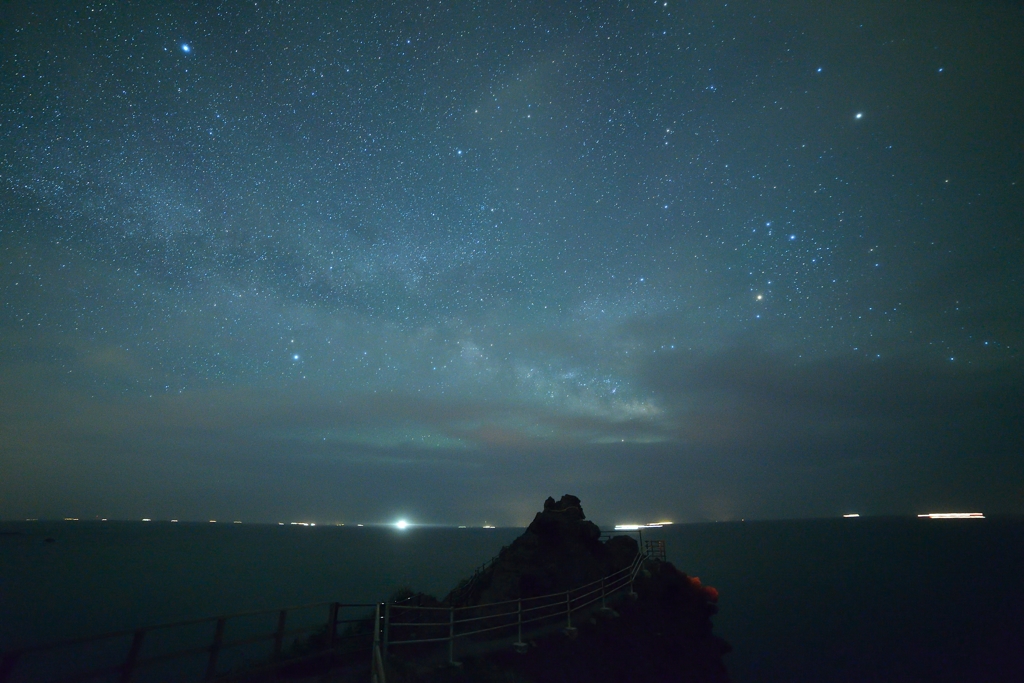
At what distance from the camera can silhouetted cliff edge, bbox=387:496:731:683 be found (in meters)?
12.4

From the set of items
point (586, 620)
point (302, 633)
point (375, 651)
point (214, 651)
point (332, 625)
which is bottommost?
point (302, 633)

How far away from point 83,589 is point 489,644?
9910cm

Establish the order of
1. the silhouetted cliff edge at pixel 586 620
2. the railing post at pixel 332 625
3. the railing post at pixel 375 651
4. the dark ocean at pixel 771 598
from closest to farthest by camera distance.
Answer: the railing post at pixel 375 651
the railing post at pixel 332 625
the silhouetted cliff edge at pixel 586 620
the dark ocean at pixel 771 598

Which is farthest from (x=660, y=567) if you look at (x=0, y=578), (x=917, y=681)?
(x=0, y=578)

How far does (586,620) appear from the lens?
1677 centimetres

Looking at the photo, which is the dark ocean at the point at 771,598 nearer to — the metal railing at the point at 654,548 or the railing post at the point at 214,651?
the metal railing at the point at 654,548

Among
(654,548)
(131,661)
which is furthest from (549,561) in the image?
(131,661)

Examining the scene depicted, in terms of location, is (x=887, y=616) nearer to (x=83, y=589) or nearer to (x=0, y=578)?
(x=83, y=589)

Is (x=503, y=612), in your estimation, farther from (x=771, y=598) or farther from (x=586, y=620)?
(x=771, y=598)

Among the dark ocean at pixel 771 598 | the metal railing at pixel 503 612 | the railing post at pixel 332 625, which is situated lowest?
the dark ocean at pixel 771 598

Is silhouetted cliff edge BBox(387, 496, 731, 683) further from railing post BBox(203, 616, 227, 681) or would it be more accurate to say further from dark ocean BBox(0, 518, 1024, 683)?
dark ocean BBox(0, 518, 1024, 683)

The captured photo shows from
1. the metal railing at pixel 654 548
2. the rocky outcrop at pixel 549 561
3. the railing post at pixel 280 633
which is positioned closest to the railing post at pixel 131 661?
the railing post at pixel 280 633

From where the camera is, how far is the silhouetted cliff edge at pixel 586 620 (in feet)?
40.7

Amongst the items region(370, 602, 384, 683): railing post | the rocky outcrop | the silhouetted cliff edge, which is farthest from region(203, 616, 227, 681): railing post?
the rocky outcrop
